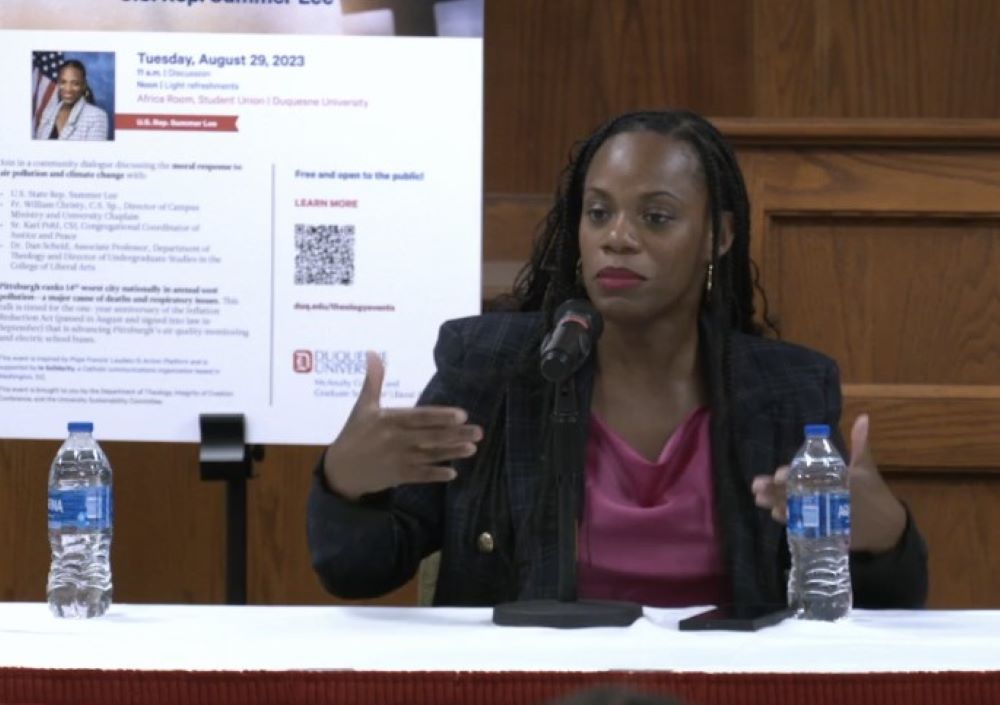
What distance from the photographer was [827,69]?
404cm

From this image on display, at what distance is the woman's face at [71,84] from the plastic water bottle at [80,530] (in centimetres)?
98

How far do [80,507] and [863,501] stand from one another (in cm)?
105

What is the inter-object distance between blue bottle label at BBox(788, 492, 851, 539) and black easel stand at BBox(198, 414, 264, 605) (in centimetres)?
144

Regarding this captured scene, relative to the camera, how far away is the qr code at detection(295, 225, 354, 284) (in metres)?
3.46

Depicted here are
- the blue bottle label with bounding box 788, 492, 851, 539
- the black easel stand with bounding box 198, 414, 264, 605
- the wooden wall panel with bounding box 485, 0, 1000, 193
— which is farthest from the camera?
the wooden wall panel with bounding box 485, 0, 1000, 193

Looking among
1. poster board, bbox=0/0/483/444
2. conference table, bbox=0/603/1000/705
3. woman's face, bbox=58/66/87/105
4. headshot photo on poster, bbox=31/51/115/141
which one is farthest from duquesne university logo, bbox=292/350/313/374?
conference table, bbox=0/603/1000/705

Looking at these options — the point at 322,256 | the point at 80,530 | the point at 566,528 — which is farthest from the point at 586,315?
the point at 322,256

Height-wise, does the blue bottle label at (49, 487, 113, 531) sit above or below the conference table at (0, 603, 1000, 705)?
above

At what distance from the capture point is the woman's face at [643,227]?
262 centimetres

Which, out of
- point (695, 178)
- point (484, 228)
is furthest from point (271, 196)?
point (695, 178)

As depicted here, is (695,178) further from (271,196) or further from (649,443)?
(271,196)

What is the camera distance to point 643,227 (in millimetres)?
2666

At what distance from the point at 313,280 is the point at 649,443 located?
1.02 metres

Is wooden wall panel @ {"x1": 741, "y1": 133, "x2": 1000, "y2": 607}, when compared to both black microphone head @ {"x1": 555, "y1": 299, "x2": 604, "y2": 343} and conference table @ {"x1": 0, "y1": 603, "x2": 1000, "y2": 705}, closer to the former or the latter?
conference table @ {"x1": 0, "y1": 603, "x2": 1000, "y2": 705}
